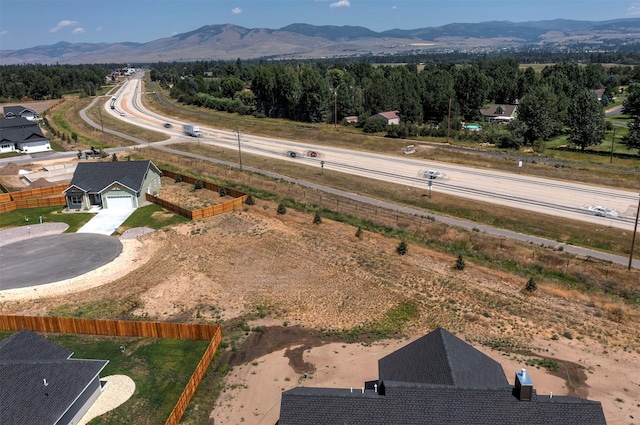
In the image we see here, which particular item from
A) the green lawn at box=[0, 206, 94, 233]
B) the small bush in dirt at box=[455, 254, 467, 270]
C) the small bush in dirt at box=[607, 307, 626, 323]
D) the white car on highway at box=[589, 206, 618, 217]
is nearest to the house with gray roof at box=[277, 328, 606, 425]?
the small bush in dirt at box=[607, 307, 626, 323]

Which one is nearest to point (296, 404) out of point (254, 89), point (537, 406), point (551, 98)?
point (537, 406)

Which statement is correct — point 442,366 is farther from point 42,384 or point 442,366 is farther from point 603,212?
point 603,212

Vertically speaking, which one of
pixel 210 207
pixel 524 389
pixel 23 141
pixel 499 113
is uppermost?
pixel 23 141

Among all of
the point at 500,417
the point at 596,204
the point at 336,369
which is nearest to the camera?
the point at 500,417

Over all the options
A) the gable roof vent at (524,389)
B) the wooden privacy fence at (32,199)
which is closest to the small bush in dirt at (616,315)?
the gable roof vent at (524,389)

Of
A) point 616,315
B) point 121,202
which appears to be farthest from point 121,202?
point 616,315

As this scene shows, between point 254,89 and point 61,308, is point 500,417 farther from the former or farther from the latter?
point 254,89

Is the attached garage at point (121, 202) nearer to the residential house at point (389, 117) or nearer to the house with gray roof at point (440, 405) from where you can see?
the house with gray roof at point (440, 405)
